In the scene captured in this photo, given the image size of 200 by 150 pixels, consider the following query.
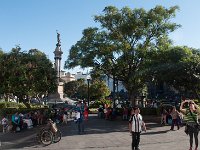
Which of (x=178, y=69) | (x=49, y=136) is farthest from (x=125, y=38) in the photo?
(x=49, y=136)

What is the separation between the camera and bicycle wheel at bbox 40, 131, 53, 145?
16038mm

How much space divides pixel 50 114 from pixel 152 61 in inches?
361

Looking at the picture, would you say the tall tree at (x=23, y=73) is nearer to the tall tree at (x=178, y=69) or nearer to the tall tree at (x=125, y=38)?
the tall tree at (x=125, y=38)

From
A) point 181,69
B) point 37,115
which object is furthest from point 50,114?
point 181,69

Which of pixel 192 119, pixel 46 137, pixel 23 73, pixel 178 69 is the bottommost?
pixel 46 137

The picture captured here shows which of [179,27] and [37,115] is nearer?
[37,115]

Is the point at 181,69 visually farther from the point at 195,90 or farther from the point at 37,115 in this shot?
the point at 37,115

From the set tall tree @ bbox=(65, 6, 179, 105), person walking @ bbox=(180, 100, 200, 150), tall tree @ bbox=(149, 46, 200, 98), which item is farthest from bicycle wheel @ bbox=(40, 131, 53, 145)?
tall tree @ bbox=(65, 6, 179, 105)

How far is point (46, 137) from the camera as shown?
16.3 m

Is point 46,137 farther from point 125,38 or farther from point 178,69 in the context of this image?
point 125,38

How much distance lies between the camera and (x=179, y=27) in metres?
35.4

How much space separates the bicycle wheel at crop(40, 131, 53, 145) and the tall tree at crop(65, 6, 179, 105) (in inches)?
733

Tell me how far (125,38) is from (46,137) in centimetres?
2064

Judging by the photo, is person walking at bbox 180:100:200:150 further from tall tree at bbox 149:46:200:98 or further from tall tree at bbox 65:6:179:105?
tall tree at bbox 65:6:179:105
